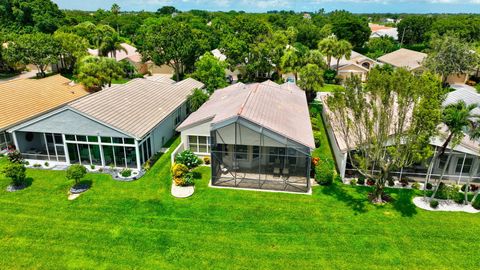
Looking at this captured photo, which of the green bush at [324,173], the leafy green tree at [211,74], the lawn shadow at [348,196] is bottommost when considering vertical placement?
the lawn shadow at [348,196]

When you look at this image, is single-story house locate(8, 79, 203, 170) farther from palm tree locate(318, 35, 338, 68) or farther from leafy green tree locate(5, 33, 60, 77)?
palm tree locate(318, 35, 338, 68)

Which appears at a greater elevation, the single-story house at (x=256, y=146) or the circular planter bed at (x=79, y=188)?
the single-story house at (x=256, y=146)

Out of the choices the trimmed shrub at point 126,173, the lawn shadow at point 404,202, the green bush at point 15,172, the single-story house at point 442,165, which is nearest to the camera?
the lawn shadow at point 404,202

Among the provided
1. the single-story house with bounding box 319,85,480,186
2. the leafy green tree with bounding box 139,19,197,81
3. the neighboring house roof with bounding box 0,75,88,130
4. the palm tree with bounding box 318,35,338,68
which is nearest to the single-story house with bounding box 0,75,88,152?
the neighboring house roof with bounding box 0,75,88,130

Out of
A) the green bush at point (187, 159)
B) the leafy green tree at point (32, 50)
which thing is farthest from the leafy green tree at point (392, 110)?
the leafy green tree at point (32, 50)

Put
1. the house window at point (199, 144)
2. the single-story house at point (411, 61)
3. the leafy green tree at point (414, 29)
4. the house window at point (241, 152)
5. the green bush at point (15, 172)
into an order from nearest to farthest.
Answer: the green bush at point (15, 172), the house window at point (241, 152), the house window at point (199, 144), the single-story house at point (411, 61), the leafy green tree at point (414, 29)

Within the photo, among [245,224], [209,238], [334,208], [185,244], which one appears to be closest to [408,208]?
[334,208]

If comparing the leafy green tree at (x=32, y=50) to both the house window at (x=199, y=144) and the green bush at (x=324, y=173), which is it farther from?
the green bush at (x=324, y=173)
